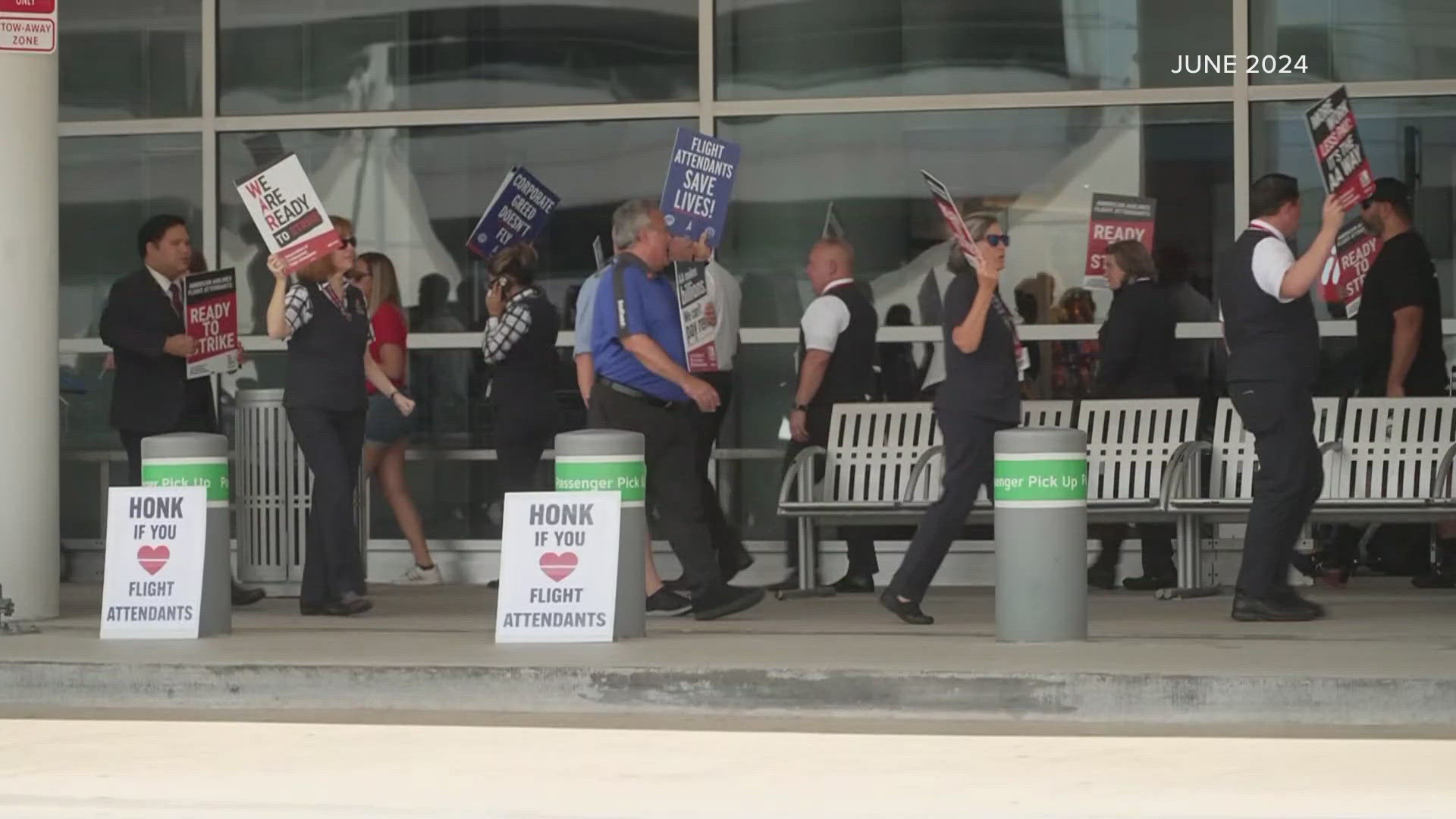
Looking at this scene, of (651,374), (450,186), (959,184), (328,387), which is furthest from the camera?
(450,186)

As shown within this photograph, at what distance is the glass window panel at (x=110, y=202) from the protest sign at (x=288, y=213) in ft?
13.3

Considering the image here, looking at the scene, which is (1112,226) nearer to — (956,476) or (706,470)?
(706,470)

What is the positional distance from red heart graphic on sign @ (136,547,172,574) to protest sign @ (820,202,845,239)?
476 centimetres

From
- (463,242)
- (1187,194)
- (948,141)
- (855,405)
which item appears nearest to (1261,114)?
(1187,194)

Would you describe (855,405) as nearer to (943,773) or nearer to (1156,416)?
(1156,416)

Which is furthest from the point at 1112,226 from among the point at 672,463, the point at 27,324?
the point at 27,324

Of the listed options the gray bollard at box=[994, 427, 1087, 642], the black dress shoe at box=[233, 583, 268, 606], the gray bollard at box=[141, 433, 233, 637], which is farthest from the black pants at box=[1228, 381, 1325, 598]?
the black dress shoe at box=[233, 583, 268, 606]

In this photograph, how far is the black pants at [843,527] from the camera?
13.6m

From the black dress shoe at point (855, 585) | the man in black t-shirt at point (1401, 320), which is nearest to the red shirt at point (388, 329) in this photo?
the black dress shoe at point (855, 585)

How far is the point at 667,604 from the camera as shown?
1208cm

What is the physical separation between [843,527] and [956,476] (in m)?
3.49

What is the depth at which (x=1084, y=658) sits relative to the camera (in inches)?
387

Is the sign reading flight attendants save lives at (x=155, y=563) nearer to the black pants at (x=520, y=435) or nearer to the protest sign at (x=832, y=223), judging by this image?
the black pants at (x=520, y=435)

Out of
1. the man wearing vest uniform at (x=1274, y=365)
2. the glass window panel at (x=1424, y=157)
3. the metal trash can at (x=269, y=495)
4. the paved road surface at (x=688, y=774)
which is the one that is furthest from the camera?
the glass window panel at (x=1424, y=157)
